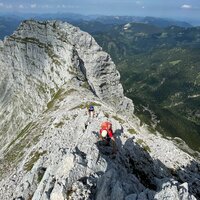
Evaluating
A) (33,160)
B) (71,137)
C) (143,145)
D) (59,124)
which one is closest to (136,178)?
(143,145)

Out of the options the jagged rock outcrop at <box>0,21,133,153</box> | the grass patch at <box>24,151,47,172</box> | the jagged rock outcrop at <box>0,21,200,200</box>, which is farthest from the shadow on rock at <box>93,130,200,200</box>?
the jagged rock outcrop at <box>0,21,133,153</box>

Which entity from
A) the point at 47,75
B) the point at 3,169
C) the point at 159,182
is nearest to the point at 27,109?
the point at 47,75

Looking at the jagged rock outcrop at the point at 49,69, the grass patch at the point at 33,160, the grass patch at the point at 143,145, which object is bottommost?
the jagged rock outcrop at the point at 49,69

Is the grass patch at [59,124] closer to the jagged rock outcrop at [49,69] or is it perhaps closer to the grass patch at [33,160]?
the grass patch at [33,160]

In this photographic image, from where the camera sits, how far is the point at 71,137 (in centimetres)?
4906

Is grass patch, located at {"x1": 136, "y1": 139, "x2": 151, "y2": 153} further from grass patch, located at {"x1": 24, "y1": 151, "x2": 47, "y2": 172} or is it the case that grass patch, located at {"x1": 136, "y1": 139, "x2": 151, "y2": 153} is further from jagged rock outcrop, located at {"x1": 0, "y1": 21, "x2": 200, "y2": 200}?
grass patch, located at {"x1": 24, "y1": 151, "x2": 47, "y2": 172}

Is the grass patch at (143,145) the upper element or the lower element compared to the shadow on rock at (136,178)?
lower

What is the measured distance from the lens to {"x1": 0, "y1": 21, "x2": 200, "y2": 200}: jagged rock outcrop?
96.5 ft

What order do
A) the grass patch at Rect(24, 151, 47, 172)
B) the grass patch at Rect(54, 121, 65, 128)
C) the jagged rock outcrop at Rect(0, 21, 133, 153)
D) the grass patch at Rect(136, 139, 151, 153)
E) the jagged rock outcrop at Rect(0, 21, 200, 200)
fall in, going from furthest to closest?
the jagged rock outcrop at Rect(0, 21, 133, 153), the grass patch at Rect(54, 121, 65, 128), the grass patch at Rect(136, 139, 151, 153), the grass patch at Rect(24, 151, 47, 172), the jagged rock outcrop at Rect(0, 21, 200, 200)

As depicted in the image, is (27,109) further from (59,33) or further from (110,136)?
(110,136)

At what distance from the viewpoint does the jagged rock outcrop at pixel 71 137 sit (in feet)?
96.5

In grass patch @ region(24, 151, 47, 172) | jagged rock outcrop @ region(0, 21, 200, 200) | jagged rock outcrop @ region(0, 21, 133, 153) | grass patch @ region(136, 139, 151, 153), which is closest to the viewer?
jagged rock outcrop @ region(0, 21, 200, 200)

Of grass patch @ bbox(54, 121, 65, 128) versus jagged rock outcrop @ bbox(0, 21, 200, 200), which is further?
grass patch @ bbox(54, 121, 65, 128)

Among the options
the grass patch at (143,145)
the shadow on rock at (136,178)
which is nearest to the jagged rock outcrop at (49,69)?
the grass patch at (143,145)
